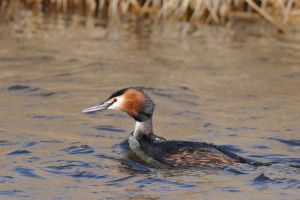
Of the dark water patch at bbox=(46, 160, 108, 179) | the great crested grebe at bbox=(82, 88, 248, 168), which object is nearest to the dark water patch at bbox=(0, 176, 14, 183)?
the dark water patch at bbox=(46, 160, 108, 179)

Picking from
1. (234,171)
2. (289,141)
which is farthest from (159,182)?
(289,141)

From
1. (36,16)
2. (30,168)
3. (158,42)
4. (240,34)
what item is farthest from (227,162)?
(36,16)

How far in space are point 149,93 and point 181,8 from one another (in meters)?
4.21

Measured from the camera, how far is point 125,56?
41.1 ft

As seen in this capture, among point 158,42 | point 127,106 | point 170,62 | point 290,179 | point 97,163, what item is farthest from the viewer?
point 158,42

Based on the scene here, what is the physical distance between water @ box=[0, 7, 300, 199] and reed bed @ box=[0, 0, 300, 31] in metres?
0.27

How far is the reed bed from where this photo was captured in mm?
14516

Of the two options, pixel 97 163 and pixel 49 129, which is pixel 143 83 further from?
pixel 97 163

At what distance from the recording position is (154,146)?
8258 millimetres

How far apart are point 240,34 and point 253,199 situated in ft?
25.8

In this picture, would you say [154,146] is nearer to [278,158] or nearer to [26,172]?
[278,158]

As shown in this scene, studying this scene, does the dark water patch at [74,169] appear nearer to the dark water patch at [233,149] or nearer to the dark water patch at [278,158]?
the dark water patch at [233,149]

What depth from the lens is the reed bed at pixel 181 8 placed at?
47.6 ft

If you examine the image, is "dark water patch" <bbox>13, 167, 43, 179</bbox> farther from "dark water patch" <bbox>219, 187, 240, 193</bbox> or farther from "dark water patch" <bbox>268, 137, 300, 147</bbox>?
"dark water patch" <bbox>268, 137, 300, 147</bbox>
